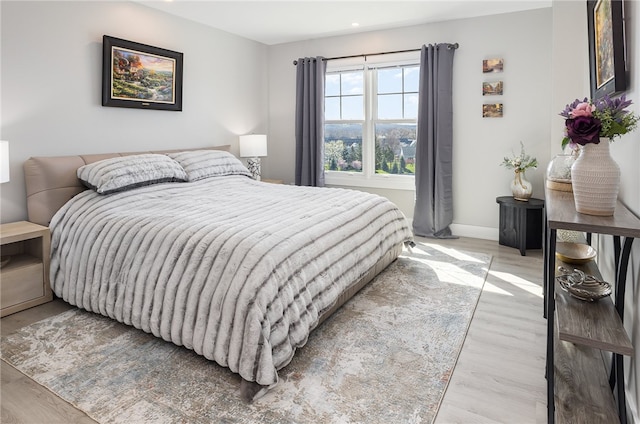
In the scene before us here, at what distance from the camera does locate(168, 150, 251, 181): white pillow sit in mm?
3881

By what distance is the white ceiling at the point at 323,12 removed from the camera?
3930mm

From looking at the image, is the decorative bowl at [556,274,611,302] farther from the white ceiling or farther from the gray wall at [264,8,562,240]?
the white ceiling

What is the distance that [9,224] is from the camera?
9.66 ft

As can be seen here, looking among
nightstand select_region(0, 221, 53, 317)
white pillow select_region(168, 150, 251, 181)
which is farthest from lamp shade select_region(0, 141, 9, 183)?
white pillow select_region(168, 150, 251, 181)

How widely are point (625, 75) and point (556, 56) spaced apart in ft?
5.86

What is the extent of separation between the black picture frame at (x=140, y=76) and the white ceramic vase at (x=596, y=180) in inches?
144

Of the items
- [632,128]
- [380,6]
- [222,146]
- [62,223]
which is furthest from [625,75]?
[222,146]

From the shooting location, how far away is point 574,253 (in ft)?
6.93

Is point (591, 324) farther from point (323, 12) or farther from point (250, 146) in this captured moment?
point (250, 146)

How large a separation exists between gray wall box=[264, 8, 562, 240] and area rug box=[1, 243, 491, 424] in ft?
6.56

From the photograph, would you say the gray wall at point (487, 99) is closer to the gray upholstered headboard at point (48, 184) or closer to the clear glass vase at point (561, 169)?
the clear glass vase at point (561, 169)

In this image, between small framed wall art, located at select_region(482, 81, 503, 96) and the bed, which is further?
small framed wall art, located at select_region(482, 81, 503, 96)

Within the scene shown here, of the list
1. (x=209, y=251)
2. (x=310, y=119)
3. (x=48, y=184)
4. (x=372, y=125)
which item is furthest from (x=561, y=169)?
(x=310, y=119)

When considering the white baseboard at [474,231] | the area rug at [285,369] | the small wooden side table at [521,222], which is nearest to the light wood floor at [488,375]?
the area rug at [285,369]
